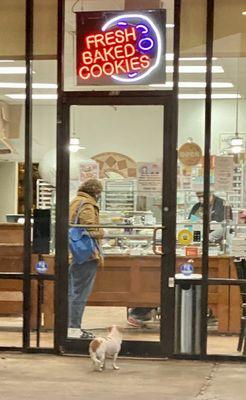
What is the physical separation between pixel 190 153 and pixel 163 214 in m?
0.63

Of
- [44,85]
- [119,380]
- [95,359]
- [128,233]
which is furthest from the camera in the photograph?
[44,85]

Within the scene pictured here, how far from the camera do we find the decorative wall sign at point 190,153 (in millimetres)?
6773

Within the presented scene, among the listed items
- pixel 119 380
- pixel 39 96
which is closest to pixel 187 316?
pixel 119 380

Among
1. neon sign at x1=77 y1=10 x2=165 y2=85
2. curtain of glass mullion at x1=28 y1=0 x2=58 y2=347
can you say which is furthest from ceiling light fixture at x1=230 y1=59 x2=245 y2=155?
curtain of glass mullion at x1=28 y1=0 x2=58 y2=347

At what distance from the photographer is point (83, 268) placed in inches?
272

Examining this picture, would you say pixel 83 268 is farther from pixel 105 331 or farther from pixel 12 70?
pixel 12 70

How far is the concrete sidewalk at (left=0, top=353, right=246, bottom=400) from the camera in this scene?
215 inches

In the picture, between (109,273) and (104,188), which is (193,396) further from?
(104,188)

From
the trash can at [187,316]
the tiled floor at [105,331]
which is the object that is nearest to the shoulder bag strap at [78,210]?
the tiled floor at [105,331]

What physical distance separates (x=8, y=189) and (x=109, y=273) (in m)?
1.31

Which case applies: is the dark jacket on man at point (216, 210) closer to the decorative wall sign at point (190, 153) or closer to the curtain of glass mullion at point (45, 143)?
the decorative wall sign at point (190, 153)

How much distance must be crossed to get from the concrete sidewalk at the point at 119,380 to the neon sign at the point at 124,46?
8.60 feet

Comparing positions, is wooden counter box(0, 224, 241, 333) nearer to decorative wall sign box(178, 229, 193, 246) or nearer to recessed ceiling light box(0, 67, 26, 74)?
decorative wall sign box(178, 229, 193, 246)

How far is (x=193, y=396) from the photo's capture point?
17.9 feet
